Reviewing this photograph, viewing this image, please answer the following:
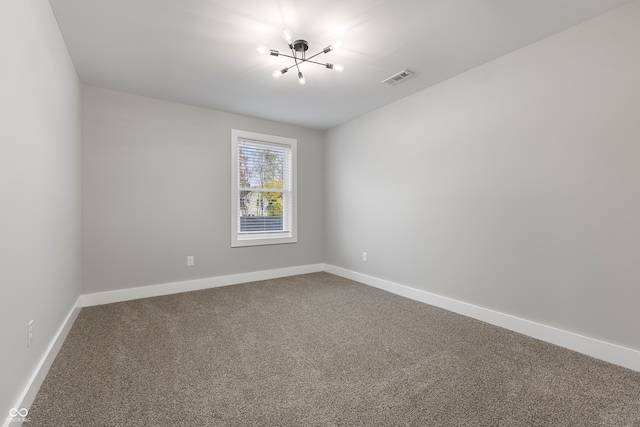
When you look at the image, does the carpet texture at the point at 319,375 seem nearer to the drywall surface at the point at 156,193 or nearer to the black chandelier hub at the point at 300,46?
the drywall surface at the point at 156,193

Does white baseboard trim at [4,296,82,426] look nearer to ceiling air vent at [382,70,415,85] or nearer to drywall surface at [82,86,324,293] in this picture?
drywall surface at [82,86,324,293]

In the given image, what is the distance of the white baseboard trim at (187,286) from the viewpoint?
3.30 m

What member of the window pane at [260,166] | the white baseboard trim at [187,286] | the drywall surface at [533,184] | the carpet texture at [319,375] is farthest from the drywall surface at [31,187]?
the drywall surface at [533,184]

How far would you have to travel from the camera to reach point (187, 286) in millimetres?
3820

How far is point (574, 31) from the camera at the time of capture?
2215mm

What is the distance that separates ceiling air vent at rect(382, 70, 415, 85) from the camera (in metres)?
2.91

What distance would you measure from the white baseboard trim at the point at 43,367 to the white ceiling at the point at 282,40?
7.67 ft

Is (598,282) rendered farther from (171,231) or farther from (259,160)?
(171,231)

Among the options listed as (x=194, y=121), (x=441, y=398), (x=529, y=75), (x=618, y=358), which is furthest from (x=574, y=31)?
(x=194, y=121)

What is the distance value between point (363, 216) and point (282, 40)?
2.53 m

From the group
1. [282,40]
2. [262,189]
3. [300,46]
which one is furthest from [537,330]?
[262,189]

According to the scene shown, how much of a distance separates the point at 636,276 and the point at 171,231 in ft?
14.5

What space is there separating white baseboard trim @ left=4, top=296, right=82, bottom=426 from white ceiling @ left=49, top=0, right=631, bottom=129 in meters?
2.34

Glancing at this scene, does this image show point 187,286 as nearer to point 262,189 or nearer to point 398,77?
point 262,189
